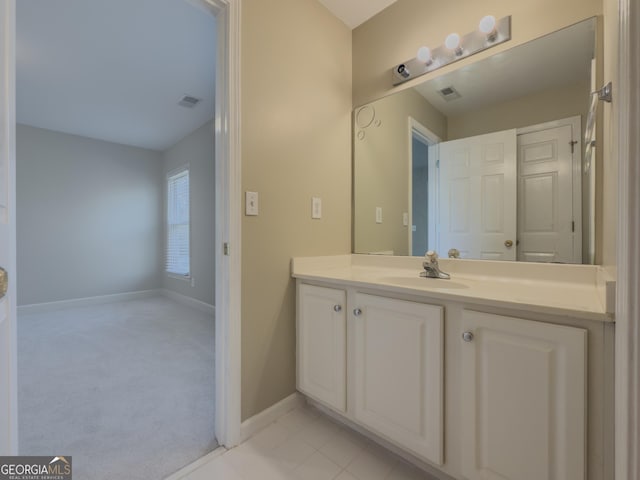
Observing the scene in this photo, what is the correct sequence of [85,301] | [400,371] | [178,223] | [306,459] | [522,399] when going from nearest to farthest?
1. [522,399]
2. [400,371]
3. [306,459]
4. [85,301]
5. [178,223]

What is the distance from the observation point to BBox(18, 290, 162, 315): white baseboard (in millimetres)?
3676

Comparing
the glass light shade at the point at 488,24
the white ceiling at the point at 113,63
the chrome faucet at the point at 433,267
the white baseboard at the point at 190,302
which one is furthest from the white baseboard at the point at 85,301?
the glass light shade at the point at 488,24

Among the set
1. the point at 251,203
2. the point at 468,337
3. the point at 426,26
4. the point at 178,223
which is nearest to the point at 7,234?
the point at 251,203

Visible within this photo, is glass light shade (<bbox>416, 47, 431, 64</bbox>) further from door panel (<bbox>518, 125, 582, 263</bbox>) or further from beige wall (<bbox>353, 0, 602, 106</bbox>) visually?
door panel (<bbox>518, 125, 582, 263</bbox>)

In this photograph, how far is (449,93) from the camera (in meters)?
1.56

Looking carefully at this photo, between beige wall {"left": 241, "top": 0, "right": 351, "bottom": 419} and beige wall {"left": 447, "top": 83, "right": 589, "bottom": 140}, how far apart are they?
2.48 ft

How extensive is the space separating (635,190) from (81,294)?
18.0ft

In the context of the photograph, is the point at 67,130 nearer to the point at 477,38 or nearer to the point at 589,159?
the point at 477,38

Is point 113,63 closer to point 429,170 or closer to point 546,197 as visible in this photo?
point 429,170

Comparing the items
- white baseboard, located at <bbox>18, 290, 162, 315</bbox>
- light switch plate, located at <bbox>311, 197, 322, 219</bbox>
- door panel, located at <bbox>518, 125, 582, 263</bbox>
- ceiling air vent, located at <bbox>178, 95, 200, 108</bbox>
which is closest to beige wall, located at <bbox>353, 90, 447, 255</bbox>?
light switch plate, located at <bbox>311, 197, 322, 219</bbox>

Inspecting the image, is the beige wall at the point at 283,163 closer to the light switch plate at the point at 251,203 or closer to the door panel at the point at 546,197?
the light switch plate at the point at 251,203

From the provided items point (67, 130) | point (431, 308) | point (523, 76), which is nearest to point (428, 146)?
point (523, 76)

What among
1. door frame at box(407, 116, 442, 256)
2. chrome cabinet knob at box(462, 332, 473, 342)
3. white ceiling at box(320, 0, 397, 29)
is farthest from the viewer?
white ceiling at box(320, 0, 397, 29)

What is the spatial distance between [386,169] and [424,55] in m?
0.67
